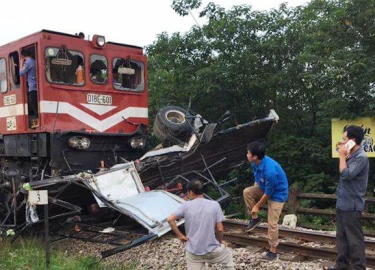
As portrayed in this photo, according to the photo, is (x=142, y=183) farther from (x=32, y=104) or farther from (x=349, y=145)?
(x=349, y=145)

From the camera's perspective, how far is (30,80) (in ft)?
27.4

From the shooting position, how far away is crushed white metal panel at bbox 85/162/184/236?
6.63 metres

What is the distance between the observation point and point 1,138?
938 cm

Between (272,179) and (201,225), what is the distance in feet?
4.95

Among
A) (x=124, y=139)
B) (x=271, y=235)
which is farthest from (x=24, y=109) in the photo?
(x=271, y=235)

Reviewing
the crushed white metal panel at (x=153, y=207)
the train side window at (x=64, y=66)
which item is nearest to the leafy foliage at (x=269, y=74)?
the train side window at (x=64, y=66)

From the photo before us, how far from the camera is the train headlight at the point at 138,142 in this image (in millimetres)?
9180

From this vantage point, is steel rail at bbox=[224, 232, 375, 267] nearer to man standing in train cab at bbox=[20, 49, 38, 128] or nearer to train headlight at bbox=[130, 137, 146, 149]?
train headlight at bbox=[130, 137, 146, 149]

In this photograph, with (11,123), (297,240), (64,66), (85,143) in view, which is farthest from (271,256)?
(11,123)

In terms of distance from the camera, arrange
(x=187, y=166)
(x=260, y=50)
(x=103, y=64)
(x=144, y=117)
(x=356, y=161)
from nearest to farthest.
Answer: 1. (x=356, y=161)
2. (x=187, y=166)
3. (x=103, y=64)
4. (x=144, y=117)
5. (x=260, y=50)

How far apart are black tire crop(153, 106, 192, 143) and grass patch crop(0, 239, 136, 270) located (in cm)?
266

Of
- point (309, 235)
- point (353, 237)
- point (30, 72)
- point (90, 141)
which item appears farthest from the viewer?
point (90, 141)

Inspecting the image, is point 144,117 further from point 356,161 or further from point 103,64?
point 356,161

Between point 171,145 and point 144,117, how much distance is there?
4.18ft
